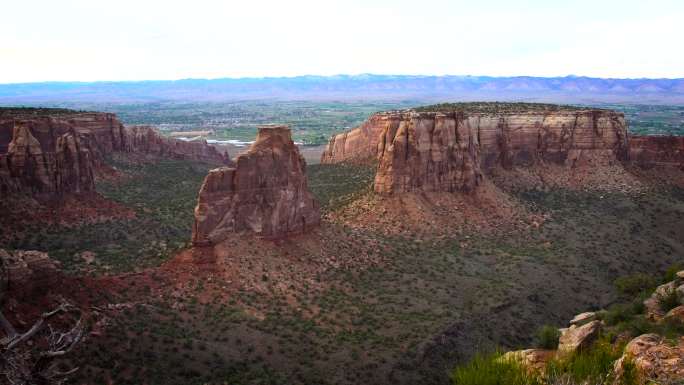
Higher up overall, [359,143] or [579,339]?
[359,143]

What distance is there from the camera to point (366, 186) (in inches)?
2314

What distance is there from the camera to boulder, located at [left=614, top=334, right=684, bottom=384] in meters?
14.4

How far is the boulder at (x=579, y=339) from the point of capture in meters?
18.5

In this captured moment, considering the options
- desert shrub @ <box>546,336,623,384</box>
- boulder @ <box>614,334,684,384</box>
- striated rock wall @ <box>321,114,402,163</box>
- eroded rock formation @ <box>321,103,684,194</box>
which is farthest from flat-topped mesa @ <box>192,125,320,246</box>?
striated rock wall @ <box>321,114,402,163</box>

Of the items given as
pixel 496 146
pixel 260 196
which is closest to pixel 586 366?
pixel 260 196

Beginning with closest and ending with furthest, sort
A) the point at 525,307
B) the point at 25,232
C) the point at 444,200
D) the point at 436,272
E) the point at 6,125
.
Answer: the point at 525,307 < the point at 436,272 < the point at 25,232 < the point at 444,200 < the point at 6,125

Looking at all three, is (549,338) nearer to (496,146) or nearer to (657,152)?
(496,146)

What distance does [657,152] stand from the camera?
72.2 metres

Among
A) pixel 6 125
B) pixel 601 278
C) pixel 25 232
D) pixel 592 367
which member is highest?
pixel 6 125

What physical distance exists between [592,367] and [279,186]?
87.1 ft

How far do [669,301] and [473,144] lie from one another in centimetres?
3569

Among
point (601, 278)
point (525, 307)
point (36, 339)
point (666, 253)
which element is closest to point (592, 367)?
point (36, 339)

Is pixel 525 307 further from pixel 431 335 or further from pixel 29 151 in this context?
pixel 29 151

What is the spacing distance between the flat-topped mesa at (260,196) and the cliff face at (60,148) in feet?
77.7
